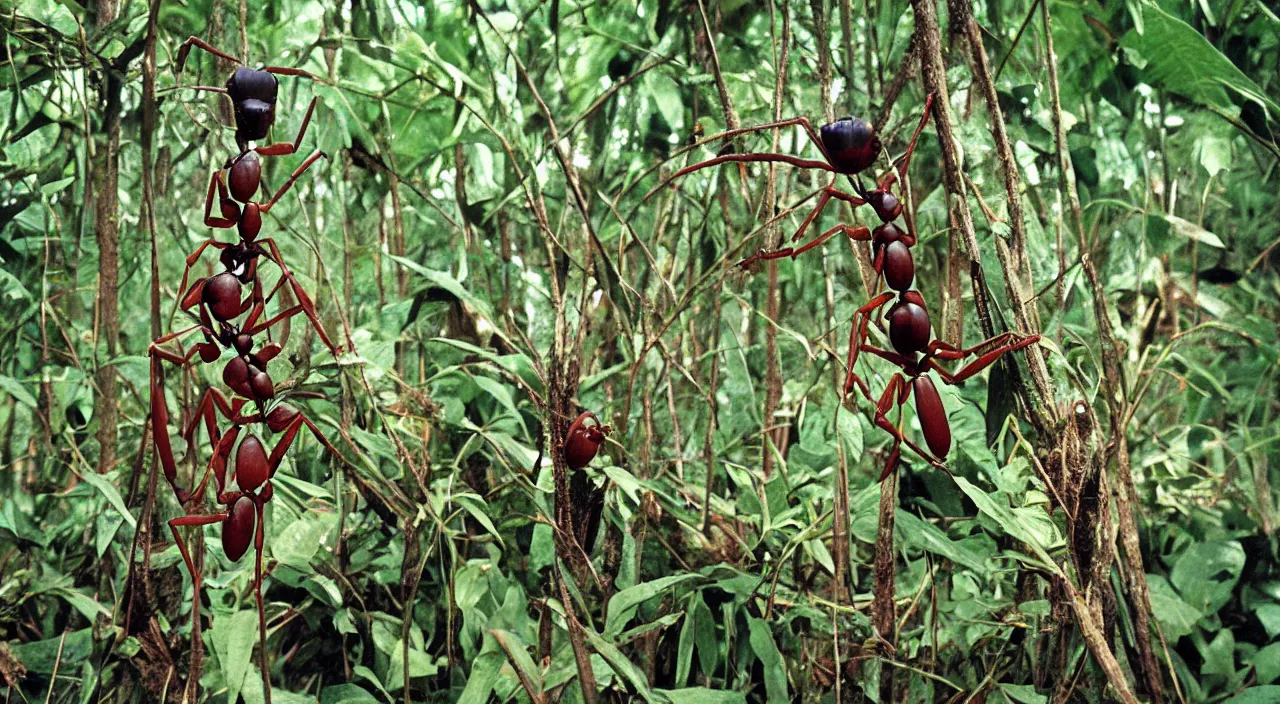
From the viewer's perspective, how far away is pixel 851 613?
68cm

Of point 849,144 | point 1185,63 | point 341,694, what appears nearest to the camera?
point 849,144

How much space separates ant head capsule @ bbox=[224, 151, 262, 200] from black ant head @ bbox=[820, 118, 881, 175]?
0.76 feet

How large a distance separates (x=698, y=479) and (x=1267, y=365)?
22.2 inches

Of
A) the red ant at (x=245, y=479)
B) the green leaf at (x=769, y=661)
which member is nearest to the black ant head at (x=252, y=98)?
the red ant at (x=245, y=479)

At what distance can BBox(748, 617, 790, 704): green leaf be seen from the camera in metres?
0.67

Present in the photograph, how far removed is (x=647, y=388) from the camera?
2.74ft

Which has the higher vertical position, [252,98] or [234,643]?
[252,98]

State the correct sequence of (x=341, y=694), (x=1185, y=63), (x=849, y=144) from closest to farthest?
(x=849, y=144)
(x=341, y=694)
(x=1185, y=63)

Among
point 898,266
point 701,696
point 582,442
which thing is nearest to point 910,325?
point 898,266

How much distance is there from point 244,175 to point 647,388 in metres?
0.45

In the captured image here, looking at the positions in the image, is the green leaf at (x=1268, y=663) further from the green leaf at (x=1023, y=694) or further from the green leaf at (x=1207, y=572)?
the green leaf at (x=1023, y=694)

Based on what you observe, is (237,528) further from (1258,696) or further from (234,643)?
(1258,696)

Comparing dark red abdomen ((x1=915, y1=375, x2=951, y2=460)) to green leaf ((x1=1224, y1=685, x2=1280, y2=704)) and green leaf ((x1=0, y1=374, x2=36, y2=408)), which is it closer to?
green leaf ((x1=1224, y1=685, x2=1280, y2=704))

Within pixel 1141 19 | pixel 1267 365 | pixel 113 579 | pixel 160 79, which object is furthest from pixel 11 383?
pixel 1267 365
